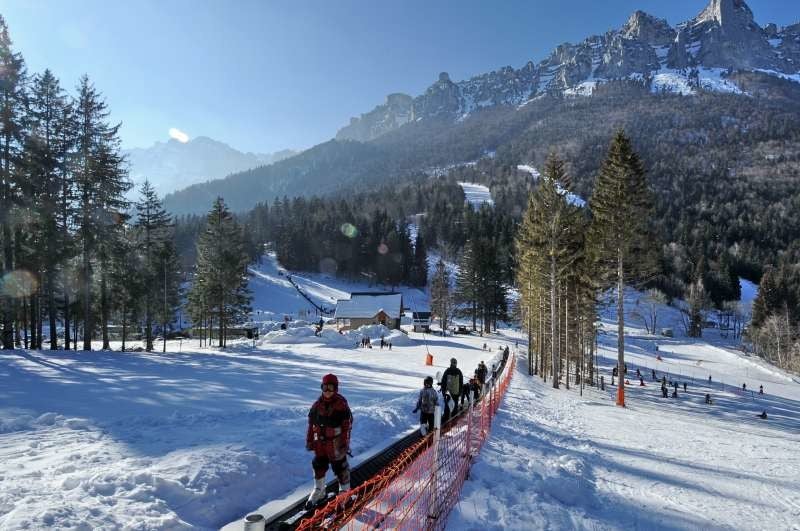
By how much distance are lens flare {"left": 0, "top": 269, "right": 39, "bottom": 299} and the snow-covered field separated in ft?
14.4

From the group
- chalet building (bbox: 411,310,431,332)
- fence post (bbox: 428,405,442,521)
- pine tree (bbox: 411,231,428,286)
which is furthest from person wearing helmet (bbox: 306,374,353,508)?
pine tree (bbox: 411,231,428,286)

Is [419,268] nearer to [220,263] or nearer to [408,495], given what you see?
[220,263]

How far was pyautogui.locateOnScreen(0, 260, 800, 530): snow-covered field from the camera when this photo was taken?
6371 mm

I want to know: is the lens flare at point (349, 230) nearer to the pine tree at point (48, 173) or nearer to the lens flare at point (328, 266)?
the lens flare at point (328, 266)

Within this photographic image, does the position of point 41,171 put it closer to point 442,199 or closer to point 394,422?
point 394,422

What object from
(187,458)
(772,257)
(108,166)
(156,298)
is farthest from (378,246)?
(772,257)

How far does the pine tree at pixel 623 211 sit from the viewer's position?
2328 cm

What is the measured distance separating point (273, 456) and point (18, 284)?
24586mm

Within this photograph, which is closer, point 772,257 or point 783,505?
point 783,505

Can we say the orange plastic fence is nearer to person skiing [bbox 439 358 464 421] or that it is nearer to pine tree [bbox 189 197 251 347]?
person skiing [bbox 439 358 464 421]

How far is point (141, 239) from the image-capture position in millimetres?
37719

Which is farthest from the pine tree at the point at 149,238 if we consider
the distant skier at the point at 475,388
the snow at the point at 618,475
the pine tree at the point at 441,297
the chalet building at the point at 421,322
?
the pine tree at the point at 441,297

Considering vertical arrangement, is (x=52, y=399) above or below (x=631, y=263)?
below

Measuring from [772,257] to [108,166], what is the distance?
594 ft
